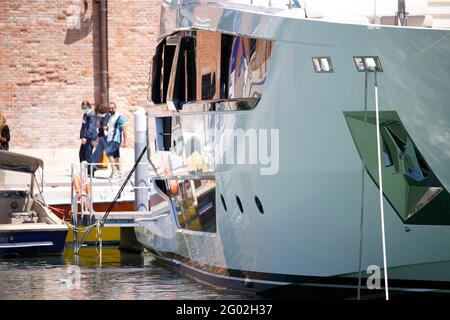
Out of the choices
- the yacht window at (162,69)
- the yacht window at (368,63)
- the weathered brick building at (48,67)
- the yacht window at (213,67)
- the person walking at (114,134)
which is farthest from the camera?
the weathered brick building at (48,67)

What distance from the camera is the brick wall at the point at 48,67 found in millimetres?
29219

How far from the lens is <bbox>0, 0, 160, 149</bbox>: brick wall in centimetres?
2922

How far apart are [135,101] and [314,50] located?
1787 centimetres

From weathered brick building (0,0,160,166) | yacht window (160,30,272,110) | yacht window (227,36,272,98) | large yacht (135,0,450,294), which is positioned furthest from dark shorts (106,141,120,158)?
yacht window (227,36,272,98)

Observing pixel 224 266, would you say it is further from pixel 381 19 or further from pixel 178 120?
pixel 381 19

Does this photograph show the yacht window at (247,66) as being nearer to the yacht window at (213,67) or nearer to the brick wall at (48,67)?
the yacht window at (213,67)

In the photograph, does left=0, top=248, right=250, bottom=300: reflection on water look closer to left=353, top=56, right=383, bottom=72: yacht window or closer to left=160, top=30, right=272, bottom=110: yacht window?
left=160, top=30, right=272, bottom=110: yacht window

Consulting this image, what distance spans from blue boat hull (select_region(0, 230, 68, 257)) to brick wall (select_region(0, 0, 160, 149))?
10198mm

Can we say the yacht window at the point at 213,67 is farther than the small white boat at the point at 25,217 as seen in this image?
No

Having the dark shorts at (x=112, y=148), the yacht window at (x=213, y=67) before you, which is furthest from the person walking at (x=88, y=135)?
the yacht window at (x=213, y=67)

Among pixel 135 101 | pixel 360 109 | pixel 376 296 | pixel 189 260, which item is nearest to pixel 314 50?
pixel 360 109

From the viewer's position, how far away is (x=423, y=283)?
11828mm
